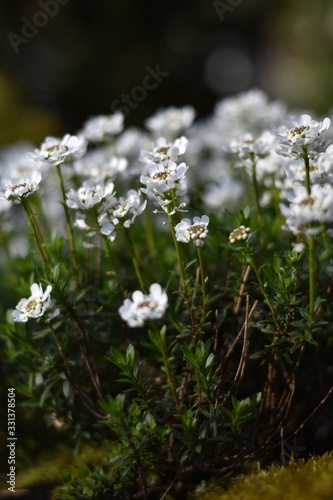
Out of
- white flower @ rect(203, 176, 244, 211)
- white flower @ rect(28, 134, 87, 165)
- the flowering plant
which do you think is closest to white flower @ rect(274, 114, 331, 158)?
the flowering plant

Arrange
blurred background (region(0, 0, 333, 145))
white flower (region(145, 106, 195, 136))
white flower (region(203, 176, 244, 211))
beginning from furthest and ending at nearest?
blurred background (region(0, 0, 333, 145)), white flower (region(203, 176, 244, 211)), white flower (region(145, 106, 195, 136))

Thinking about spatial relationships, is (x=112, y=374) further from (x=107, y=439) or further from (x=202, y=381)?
(x=202, y=381)

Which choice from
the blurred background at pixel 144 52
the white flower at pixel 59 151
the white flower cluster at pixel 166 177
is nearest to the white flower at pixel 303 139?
the white flower cluster at pixel 166 177

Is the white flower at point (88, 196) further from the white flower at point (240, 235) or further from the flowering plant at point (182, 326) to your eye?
the white flower at point (240, 235)

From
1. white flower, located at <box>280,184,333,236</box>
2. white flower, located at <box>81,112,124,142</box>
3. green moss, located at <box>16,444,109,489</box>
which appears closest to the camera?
white flower, located at <box>280,184,333,236</box>

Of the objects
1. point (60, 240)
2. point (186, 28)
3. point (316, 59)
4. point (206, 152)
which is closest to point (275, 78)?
point (316, 59)

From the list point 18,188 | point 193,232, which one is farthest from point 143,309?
point 18,188

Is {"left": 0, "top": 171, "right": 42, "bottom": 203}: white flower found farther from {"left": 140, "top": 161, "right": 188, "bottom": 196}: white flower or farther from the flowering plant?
{"left": 140, "top": 161, "right": 188, "bottom": 196}: white flower
